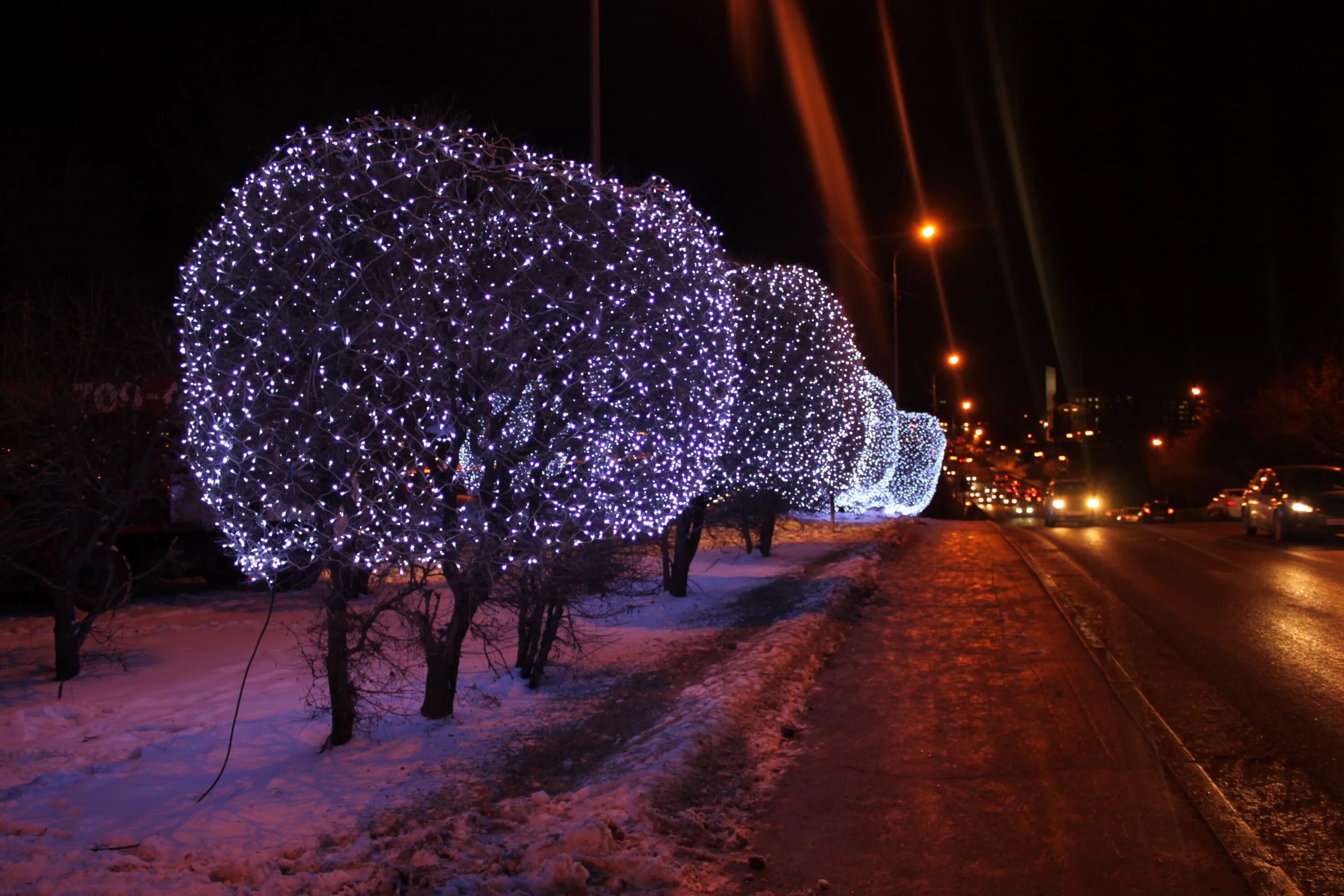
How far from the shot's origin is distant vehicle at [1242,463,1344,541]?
66.2ft

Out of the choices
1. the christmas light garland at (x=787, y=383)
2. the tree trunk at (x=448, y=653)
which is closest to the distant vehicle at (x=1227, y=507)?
the christmas light garland at (x=787, y=383)

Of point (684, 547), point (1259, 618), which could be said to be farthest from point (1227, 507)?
point (684, 547)

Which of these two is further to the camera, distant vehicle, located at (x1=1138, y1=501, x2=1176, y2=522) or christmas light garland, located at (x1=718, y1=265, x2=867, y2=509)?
distant vehicle, located at (x1=1138, y1=501, x2=1176, y2=522)

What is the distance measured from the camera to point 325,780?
6.40 meters

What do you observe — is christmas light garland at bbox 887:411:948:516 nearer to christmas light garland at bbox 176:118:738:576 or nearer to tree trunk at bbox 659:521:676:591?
tree trunk at bbox 659:521:676:591

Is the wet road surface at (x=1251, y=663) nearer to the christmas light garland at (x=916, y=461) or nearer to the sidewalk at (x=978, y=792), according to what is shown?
the sidewalk at (x=978, y=792)

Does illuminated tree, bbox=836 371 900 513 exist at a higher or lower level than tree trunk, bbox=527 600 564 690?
higher

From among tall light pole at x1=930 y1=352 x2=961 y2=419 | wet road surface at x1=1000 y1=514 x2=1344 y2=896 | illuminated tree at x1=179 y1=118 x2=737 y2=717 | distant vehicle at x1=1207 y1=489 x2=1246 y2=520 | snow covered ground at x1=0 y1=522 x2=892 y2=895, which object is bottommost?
snow covered ground at x1=0 y1=522 x2=892 y2=895

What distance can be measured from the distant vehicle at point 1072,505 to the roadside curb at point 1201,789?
25.1m

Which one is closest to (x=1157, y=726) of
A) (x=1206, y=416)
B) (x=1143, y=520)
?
(x=1143, y=520)

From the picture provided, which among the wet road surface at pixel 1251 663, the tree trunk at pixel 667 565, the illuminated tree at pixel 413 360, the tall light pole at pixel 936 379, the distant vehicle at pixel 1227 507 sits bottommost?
the wet road surface at pixel 1251 663

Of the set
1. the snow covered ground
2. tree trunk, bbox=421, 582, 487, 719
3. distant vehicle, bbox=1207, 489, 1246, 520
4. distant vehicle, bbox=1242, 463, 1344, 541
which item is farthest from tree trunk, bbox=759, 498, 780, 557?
distant vehicle, bbox=1207, 489, 1246, 520

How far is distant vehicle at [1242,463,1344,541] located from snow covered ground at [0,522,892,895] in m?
14.8

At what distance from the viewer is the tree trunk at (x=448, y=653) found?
23.4 ft
